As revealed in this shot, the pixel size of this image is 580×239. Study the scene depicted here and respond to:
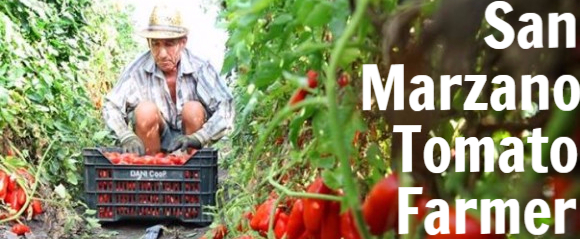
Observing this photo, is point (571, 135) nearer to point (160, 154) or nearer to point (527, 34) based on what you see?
point (527, 34)

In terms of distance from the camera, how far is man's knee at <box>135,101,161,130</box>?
156 inches

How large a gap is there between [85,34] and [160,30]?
5.76 ft

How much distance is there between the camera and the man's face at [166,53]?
13.3 ft

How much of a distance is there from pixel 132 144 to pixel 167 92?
291mm

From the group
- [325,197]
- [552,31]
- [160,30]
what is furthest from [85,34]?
[552,31]

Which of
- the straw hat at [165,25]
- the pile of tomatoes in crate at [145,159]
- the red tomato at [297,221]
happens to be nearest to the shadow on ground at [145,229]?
the pile of tomatoes in crate at [145,159]

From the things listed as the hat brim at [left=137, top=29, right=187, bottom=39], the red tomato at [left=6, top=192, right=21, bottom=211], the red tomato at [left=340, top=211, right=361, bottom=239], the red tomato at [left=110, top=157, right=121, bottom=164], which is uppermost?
the hat brim at [left=137, top=29, right=187, bottom=39]

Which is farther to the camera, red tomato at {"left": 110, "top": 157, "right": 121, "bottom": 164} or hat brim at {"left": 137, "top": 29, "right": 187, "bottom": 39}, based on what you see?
hat brim at {"left": 137, "top": 29, "right": 187, "bottom": 39}

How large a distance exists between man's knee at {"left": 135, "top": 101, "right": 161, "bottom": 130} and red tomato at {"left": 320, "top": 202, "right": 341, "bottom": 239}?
3.17m

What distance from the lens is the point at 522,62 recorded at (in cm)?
45

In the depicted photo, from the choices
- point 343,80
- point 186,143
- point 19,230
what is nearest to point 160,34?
point 186,143

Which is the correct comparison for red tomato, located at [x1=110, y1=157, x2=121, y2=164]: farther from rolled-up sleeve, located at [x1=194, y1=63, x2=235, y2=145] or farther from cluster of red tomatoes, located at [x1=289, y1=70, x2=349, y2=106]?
cluster of red tomatoes, located at [x1=289, y1=70, x2=349, y2=106]

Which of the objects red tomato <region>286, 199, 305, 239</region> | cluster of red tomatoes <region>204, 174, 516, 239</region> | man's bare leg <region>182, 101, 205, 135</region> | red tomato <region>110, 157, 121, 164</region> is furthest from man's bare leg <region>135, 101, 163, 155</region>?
red tomato <region>286, 199, 305, 239</region>

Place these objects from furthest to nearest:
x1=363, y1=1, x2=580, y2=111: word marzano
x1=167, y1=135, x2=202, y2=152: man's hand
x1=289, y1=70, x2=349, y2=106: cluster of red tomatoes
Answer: x1=167, y1=135, x2=202, y2=152: man's hand < x1=289, y1=70, x2=349, y2=106: cluster of red tomatoes < x1=363, y1=1, x2=580, y2=111: word marzano
